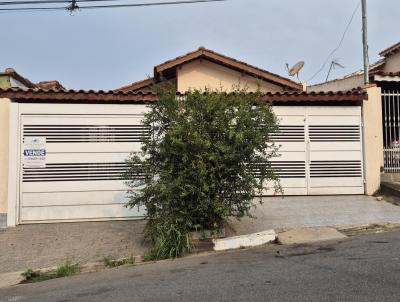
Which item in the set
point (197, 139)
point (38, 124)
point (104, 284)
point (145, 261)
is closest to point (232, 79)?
point (38, 124)

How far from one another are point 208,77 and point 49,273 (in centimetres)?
1044

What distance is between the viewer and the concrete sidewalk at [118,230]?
7.91 metres

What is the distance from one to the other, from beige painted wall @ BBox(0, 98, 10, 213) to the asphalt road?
14.1ft

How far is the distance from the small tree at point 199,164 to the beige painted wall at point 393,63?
42.4 feet

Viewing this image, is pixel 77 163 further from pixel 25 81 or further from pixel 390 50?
pixel 390 50

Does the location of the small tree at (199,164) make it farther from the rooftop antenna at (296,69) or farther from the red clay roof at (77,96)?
the rooftop antenna at (296,69)

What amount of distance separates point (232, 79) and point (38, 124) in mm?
7851

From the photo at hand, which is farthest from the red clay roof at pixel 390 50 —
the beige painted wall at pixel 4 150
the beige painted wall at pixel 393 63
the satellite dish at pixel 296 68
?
the beige painted wall at pixel 4 150

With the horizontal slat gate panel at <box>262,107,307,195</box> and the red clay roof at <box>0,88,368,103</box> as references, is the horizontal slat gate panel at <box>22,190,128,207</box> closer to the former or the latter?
the red clay roof at <box>0,88,368,103</box>

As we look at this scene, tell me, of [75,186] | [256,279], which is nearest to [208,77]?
[75,186]

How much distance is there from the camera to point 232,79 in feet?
52.5

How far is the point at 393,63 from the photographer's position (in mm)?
19141

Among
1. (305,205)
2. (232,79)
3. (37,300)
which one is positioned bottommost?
(37,300)

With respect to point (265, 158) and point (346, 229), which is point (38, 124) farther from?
point (346, 229)
